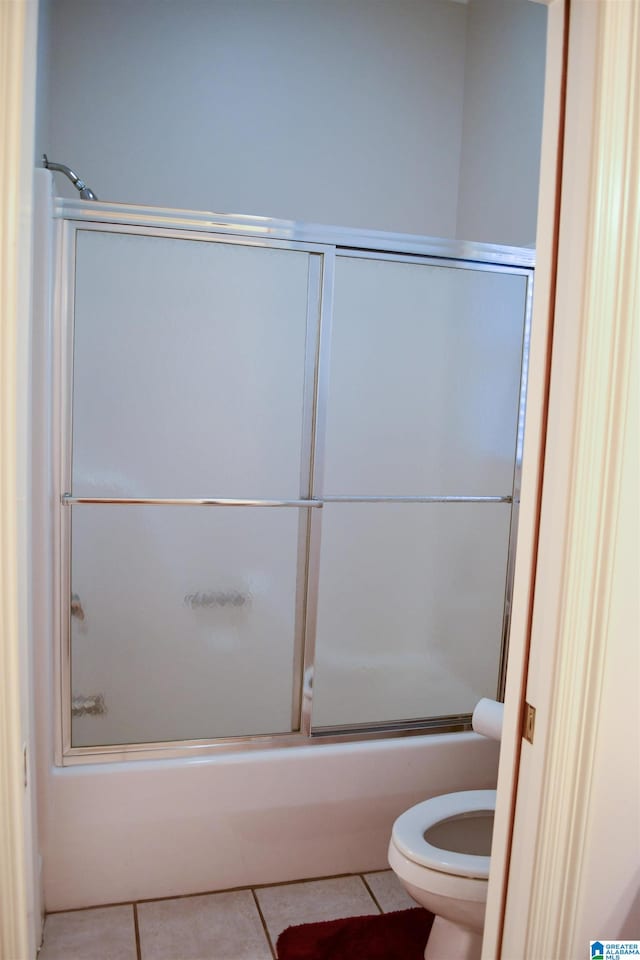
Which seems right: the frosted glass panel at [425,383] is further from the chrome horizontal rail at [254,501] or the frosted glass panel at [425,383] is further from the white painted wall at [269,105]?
the white painted wall at [269,105]

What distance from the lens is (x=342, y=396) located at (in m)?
2.36

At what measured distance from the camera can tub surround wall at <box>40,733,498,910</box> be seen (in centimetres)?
202

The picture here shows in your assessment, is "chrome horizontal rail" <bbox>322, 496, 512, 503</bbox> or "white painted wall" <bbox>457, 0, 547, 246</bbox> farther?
"white painted wall" <bbox>457, 0, 547, 246</bbox>

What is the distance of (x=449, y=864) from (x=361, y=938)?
0.50m

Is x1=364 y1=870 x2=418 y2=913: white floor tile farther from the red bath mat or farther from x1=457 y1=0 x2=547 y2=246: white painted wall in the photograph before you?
x1=457 y1=0 x2=547 y2=246: white painted wall

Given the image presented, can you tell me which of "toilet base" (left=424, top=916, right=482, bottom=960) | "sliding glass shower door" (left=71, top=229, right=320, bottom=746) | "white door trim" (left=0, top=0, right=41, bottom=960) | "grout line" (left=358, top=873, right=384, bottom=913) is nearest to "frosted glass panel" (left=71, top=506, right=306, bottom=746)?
"sliding glass shower door" (left=71, top=229, right=320, bottom=746)

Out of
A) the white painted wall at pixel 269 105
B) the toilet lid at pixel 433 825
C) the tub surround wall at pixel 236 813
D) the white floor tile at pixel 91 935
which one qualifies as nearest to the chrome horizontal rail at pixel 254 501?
the tub surround wall at pixel 236 813

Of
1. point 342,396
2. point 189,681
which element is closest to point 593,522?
point 342,396

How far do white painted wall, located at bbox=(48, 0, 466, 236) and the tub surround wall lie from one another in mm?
2062

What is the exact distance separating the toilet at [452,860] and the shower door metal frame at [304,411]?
44 centimetres

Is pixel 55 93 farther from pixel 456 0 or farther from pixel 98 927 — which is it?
pixel 98 927
